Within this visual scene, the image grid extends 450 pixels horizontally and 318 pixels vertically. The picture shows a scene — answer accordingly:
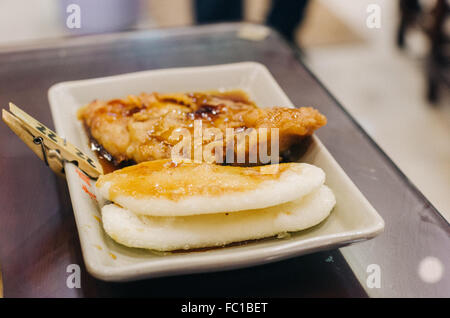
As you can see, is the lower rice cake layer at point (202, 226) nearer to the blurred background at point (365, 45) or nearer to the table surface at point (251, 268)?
the table surface at point (251, 268)

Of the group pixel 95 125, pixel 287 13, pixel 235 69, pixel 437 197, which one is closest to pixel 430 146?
pixel 437 197

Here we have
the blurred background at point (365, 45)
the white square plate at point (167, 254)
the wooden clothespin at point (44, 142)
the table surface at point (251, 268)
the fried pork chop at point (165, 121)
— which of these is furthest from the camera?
the blurred background at point (365, 45)

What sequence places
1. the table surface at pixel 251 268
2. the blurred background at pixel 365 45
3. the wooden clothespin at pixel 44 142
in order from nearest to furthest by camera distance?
the table surface at pixel 251 268 < the wooden clothespin at pixel 44 142 < the blurred background at pixel 365 45

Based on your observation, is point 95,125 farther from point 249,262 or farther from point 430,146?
point 430,146

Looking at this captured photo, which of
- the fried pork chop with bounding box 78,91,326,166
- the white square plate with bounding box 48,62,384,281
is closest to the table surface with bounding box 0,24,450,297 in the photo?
the white square plate with bounding box 48,62,384,281

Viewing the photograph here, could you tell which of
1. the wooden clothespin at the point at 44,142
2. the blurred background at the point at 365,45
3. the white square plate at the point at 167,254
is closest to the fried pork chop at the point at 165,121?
the white square plate at the point at 167,254

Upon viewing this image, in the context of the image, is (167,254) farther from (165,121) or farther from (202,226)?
(165,121)

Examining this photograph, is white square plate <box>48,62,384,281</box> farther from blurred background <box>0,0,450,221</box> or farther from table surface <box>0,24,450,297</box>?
blurred background <box>0,0,450,221</box>
